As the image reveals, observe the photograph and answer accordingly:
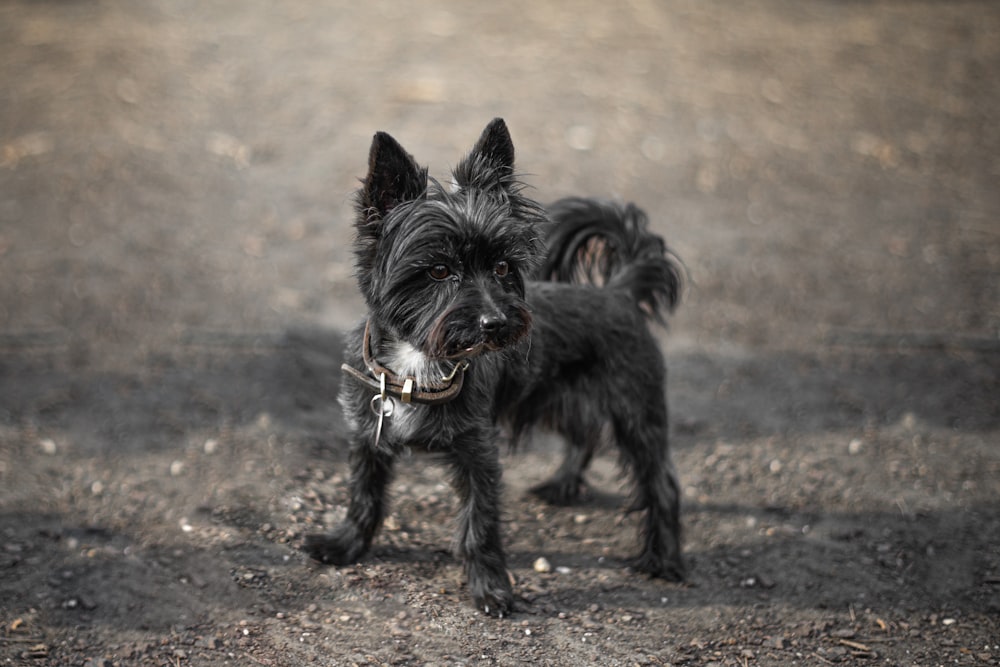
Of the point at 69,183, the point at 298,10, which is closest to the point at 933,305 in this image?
the point at 69,183

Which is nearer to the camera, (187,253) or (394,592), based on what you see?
(394,592)

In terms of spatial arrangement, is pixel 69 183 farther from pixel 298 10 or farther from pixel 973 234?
pixel 973 234

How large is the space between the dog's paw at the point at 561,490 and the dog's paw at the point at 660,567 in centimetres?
81

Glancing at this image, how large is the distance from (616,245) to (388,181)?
74.0 inches

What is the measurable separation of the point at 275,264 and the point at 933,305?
6525mm

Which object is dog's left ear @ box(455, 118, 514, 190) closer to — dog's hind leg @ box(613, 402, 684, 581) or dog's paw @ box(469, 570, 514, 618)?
dog's hind leg @ box(613, 402, 684, 581)

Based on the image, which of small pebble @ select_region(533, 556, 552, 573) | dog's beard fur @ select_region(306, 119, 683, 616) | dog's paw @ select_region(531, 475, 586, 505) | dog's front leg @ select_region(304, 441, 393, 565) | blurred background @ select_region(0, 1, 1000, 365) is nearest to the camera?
dog's beard fur @ select_region(306, 119, 683, 616)

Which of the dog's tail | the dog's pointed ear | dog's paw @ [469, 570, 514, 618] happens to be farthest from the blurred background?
the dog's pointed ear

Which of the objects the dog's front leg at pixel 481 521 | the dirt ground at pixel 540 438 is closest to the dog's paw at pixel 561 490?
the dirt ground at pixel 540 438

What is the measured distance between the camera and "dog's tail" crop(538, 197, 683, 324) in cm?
559

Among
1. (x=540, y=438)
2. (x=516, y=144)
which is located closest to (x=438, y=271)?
(x=540, y=438)

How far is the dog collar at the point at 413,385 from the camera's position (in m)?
4.43

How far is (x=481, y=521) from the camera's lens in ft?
15.6

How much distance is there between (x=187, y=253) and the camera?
907 centimetres
